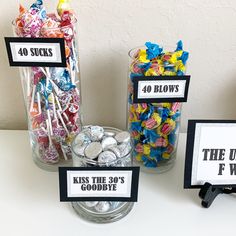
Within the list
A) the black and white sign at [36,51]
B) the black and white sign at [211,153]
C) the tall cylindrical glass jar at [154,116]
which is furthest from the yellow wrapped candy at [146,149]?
the black and white sign at [36,51]

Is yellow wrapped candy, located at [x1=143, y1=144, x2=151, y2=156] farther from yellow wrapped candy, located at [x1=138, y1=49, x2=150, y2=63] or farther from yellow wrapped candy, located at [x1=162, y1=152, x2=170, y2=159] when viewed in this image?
yellow wrapped candy, located at [x1=138, y1=49, x2=150, y2=63]

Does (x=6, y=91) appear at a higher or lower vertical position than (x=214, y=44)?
lower

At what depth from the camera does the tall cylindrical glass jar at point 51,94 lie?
0.71 m

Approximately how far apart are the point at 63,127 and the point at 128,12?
0.31 meters

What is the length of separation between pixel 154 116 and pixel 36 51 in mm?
273

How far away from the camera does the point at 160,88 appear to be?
726mm

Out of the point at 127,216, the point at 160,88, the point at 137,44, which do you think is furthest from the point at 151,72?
the point at 127,216

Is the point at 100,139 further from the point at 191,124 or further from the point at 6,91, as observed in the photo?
the point at 6,91

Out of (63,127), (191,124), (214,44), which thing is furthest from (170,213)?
(214,44)

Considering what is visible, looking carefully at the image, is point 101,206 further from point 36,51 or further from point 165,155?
point 36,51

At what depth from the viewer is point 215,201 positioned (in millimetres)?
768

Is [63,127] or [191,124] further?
[63,127]

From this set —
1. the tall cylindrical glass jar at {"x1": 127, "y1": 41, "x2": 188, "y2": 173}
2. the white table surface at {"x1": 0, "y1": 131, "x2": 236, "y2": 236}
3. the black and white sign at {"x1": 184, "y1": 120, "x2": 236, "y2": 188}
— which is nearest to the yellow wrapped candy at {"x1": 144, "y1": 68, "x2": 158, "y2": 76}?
the tall cylindrical glass jar at {"x1": 127, "y1": 41, "x2": 188, "y2": 173}

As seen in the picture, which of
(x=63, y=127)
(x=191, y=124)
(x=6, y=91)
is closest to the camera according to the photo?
(x=191, y=124)
